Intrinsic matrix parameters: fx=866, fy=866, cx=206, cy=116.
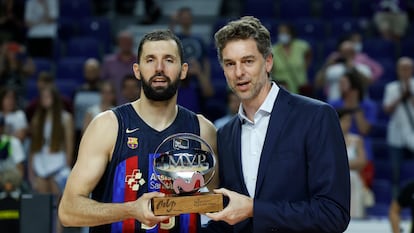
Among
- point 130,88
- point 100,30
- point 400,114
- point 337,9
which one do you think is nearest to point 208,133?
point 130,88

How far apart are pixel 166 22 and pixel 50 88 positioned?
4.26 metres

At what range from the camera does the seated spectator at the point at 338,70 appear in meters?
10.0

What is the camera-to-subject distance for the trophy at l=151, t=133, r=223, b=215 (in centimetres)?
358

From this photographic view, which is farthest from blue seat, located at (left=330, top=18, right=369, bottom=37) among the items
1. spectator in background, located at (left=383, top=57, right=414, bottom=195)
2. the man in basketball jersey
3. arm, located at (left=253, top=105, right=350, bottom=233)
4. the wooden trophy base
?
the wooden trophy base

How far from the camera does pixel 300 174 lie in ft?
12.7

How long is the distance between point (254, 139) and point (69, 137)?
5.76 m

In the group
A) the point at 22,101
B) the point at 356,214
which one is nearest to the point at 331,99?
the point at 356,214

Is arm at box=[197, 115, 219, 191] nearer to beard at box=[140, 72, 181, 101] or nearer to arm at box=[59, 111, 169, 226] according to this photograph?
beard at box=[140, 72, 181, 101]

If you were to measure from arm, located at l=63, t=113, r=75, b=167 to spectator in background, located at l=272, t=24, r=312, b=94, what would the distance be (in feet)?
8.05

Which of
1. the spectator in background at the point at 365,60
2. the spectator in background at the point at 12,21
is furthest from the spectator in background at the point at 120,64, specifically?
the spectator in background at the point at 12,21

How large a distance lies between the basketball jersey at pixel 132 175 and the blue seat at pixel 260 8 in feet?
28.9

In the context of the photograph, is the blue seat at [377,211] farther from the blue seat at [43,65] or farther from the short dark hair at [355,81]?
the blue seat at [43,65]

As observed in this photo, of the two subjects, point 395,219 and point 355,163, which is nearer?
point 395,219

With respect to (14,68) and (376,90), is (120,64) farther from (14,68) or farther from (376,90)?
(376,90)
